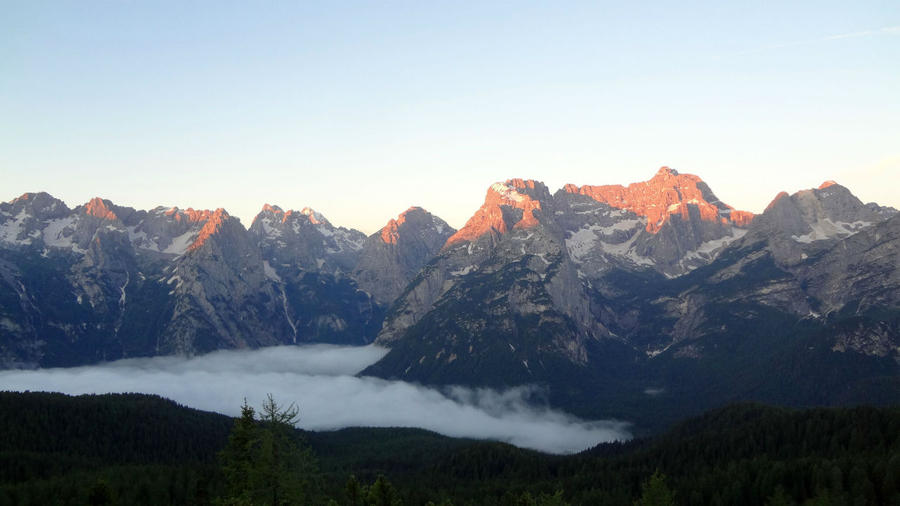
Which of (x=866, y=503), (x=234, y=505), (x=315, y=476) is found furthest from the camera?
(x=866, y=503)

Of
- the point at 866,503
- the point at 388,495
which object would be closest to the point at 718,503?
the point at 866,503

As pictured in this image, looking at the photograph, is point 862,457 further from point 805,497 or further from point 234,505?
point 234,505

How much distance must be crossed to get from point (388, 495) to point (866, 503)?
107 meters

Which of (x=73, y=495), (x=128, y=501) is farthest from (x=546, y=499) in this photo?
(x=73, y=495)

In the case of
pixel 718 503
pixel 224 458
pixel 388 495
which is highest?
pixel 224 458

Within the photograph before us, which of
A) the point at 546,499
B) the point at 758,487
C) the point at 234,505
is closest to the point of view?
the point at 234,505

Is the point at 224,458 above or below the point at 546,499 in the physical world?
above

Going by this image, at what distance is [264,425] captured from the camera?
317ft

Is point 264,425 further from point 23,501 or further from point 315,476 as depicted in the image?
point 23,501

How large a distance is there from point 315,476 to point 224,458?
1117 centimetres

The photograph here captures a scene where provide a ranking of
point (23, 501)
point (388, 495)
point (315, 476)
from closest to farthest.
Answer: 1. point (315, 476)
2. point (388, 495)
3. point (23, 501)

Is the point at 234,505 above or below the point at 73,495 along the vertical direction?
above

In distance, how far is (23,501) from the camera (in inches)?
6964

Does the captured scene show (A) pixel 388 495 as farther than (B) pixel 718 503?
No
